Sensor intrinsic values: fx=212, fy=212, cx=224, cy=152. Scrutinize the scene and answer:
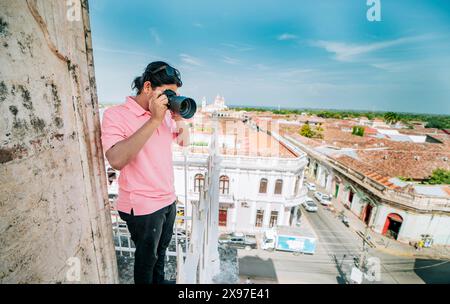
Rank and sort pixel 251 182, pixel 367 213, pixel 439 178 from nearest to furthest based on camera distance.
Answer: pixel 251 182, pixel 439 178, pixel 367 213

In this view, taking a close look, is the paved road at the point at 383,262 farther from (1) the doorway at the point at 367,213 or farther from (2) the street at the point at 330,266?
(1) the doorway at the point at 367,213

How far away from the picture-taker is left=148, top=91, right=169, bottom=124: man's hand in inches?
42.5

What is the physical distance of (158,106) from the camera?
1.10 m

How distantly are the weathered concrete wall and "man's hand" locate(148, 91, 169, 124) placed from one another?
1.31 feet

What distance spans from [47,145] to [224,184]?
37.1ft

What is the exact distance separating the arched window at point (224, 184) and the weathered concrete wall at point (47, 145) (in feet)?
34.7

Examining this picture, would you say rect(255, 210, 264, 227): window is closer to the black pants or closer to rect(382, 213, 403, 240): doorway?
rect(382, 213, 403, 240): doorway

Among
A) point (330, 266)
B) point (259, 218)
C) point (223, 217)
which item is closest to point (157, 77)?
point (223, 217)

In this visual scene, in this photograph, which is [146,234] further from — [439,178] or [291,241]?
[439,178]

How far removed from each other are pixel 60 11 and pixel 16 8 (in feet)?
0.80

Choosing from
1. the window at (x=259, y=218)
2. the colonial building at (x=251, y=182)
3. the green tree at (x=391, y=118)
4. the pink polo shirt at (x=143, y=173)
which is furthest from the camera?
the green tree at (x=391, y=118)

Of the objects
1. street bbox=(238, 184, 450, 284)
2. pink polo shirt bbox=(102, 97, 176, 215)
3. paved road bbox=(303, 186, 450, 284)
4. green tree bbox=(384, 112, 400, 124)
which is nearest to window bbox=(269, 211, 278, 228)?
street bbox=(238, 184, 450, 284)

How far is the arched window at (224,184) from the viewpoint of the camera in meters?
11.9

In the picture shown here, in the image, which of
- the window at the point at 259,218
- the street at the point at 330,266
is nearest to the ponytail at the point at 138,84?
the street at the point at 330,266
